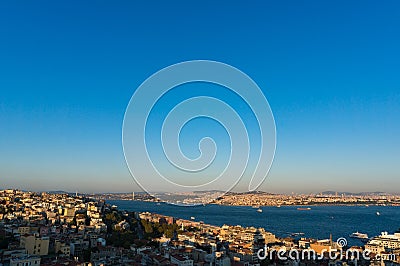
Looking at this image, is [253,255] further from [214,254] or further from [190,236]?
[190,236]

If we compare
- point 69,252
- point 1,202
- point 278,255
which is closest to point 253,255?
point 278,255

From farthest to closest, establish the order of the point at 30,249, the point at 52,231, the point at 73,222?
the point at 73,222 → the point at 52,231 → the point at 30,249

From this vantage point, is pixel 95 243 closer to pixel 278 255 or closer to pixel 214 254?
pixel 214 254

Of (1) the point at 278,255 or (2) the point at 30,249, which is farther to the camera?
(1) the point at 278,255

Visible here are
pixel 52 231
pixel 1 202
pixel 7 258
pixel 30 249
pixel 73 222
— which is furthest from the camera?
pixel 1 202

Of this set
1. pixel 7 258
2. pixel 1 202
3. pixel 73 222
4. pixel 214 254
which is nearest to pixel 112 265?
pixel 7 258

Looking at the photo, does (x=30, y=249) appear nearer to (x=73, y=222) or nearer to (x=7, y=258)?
(x=7, y=258)

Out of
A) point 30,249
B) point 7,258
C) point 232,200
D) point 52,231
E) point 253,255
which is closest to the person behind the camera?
point 7,258

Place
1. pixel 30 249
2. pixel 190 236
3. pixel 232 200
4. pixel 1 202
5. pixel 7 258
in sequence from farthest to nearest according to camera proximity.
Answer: pixel 232 200 < pixel 1 202 < pixel 190 236 < pixel 30 249 < pixel 7 258

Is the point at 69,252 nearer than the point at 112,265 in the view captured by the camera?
No
